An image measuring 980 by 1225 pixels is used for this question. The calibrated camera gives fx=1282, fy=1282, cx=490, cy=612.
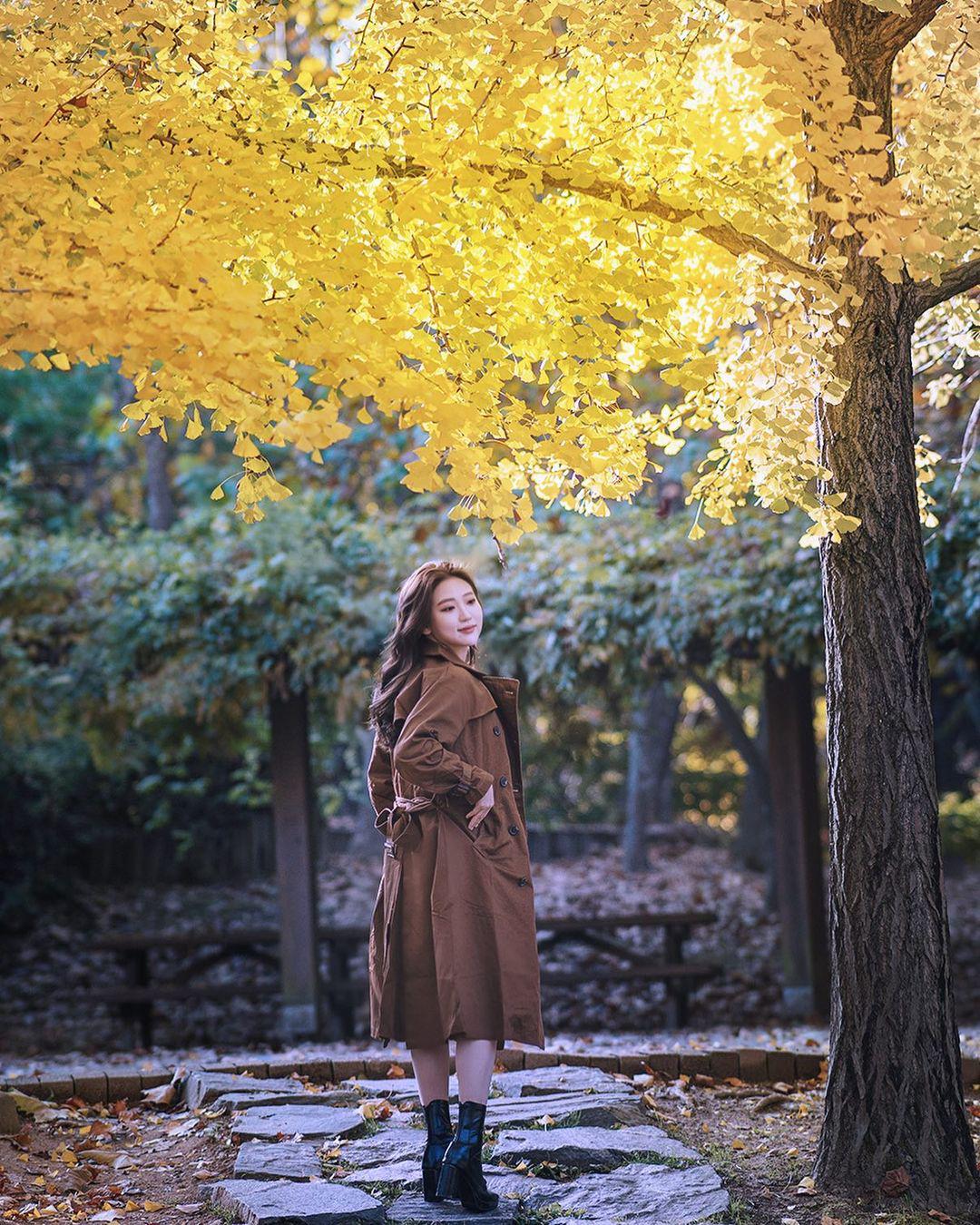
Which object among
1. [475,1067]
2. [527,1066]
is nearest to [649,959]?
[527,1066]

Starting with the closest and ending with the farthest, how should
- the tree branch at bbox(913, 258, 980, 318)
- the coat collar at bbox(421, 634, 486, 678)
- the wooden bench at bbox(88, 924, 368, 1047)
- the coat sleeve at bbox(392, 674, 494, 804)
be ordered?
the coat sleeve at bbox(392, 674, 494, 804), the coat collar at bbox(421, 634, 486, 678), the tree branch at bbox(913, 258, 980, 318), the wooden bench at bbox(88, 924, 368, 1047)

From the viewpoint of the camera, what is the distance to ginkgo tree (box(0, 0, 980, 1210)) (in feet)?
11.2

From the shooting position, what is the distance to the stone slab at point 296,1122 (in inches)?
167

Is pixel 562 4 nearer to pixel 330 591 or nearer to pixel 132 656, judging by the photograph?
pixel 330 591

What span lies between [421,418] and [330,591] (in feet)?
17.2

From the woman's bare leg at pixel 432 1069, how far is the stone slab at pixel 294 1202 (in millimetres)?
314

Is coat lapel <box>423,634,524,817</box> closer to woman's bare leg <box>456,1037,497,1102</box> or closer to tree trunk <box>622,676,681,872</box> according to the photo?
woman's bare leg <box>456,1037,497,1102</box>

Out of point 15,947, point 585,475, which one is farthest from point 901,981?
point 15,947

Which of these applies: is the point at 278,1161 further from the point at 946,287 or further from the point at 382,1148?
the point at 946,287

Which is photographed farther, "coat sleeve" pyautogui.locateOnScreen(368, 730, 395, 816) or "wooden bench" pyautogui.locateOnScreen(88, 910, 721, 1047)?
"wooden bench" pyautogui.locateOnScreen(88, 910, 721, 1047)

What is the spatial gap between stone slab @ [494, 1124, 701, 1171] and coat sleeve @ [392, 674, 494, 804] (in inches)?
47.6

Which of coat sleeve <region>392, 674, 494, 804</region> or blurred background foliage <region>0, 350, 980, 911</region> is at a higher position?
blurred background foliage <region>0, 350, 980, 911</region>

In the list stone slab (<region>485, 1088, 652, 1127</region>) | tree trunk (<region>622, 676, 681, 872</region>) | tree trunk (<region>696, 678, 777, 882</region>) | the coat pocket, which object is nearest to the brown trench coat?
the coat pocket

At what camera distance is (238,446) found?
11.1ft
